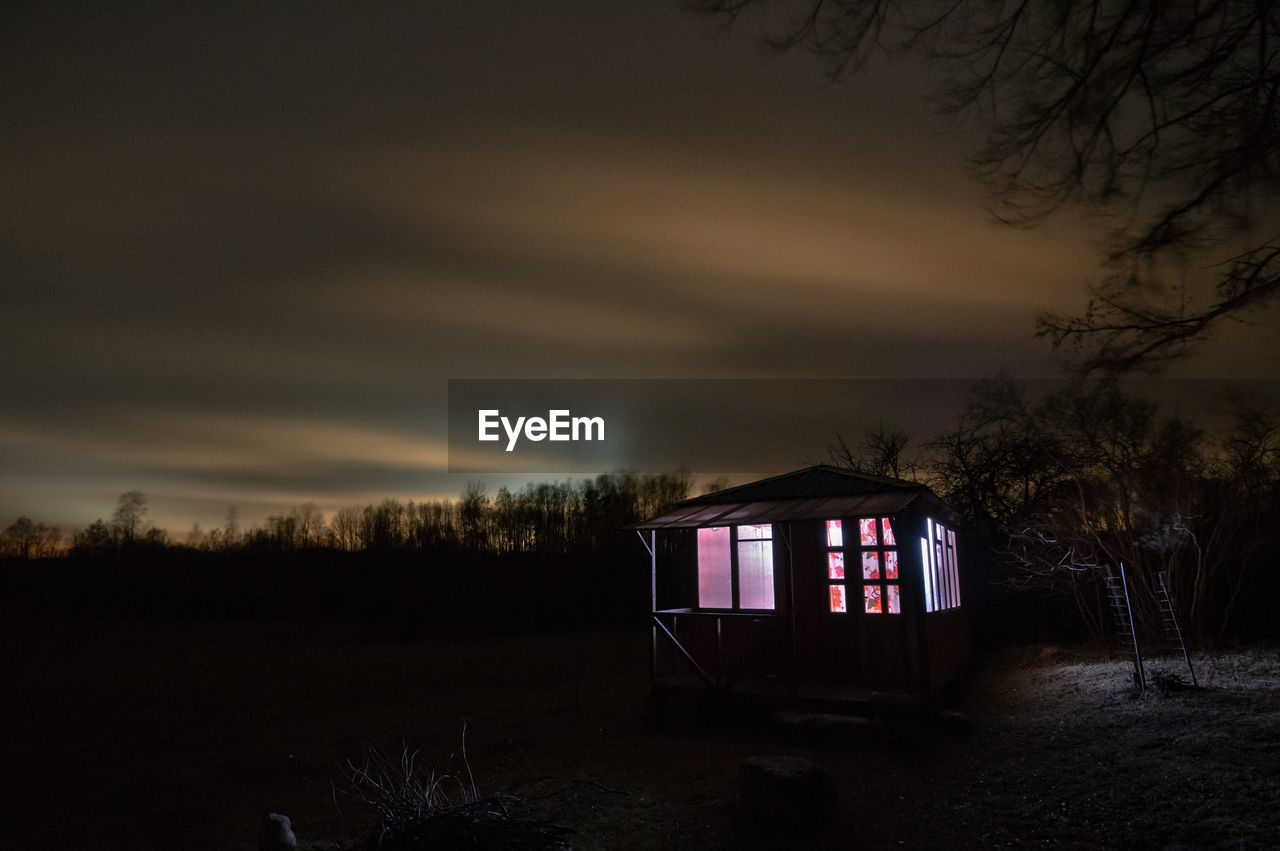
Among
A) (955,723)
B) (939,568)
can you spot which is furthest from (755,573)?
(955,723)

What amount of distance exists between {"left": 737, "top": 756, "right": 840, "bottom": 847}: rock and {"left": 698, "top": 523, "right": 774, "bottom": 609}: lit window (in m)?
4.97

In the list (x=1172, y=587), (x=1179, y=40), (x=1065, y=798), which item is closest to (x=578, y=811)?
(x=1065, y=798)

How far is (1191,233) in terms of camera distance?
424cm

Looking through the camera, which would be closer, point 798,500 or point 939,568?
point 798,500

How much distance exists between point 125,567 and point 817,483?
1293 inches

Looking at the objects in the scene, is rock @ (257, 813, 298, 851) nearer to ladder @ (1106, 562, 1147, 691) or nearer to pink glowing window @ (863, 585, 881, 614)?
pink glowing window @ (863, 585, 881, 614)

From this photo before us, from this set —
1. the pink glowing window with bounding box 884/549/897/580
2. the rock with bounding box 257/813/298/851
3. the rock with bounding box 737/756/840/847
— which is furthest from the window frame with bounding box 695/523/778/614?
the rock with bounding box 257/813/298/851

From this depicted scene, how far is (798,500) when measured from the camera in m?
10.2

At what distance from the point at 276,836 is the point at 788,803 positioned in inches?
142

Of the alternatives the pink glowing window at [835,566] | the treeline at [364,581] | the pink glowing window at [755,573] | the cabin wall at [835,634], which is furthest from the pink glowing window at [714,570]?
the treeline at [364,581]

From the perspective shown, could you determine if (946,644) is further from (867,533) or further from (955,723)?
(955,723)

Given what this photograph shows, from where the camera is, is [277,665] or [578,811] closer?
[578,811]

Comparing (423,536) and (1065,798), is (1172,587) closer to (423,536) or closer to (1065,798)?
(1065,798)

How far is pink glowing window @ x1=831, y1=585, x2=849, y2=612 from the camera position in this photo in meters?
10.2
